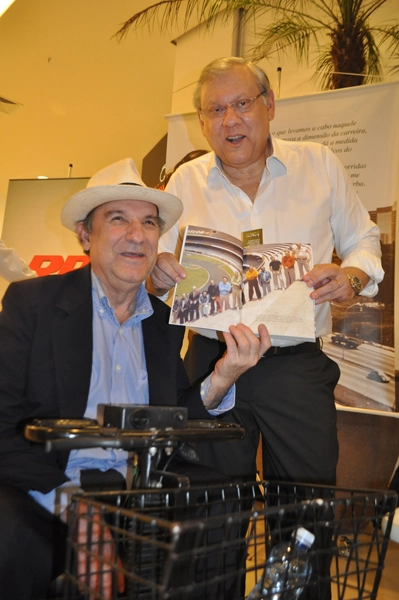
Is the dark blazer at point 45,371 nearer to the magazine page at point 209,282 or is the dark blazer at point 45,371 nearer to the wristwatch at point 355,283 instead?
the magazine page at point 209,282

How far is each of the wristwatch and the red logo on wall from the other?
10.7 feet

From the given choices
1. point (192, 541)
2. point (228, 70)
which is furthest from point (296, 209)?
point (192, 541)

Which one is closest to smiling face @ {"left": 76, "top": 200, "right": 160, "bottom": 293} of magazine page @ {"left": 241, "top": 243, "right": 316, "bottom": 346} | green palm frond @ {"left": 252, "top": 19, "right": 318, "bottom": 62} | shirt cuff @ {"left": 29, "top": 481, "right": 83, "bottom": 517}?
magazine page @ {"left": 241, "top": 243, "right": 316, "bottom": 346}

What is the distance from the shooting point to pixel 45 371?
1513mm

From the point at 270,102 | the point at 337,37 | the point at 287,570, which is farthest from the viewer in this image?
the point at 337,37

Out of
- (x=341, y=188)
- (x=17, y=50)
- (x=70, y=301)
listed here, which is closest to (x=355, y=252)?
(x=341, y=188)

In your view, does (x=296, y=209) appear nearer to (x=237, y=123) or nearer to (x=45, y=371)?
(x=237, y=123)

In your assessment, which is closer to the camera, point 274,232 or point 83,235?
point 83,235

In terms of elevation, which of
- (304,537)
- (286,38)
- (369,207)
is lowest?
(304,537)

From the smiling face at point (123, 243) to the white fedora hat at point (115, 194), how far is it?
25mm

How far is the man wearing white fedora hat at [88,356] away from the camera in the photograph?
1.36 meters

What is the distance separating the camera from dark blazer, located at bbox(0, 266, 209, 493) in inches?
55.2

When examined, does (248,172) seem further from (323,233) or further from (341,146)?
(341,146)

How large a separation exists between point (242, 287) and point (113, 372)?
0.46m
